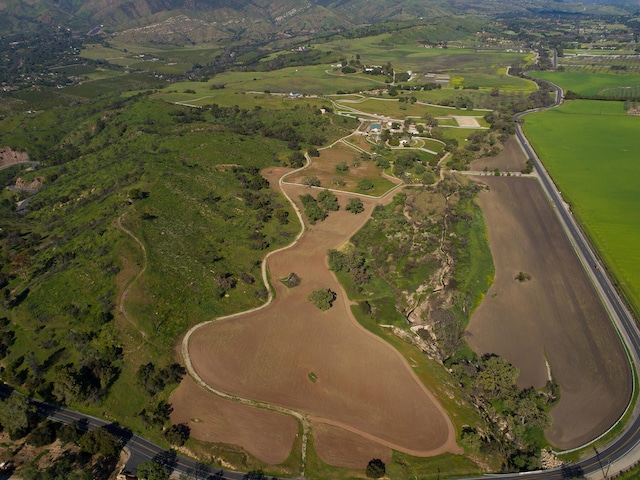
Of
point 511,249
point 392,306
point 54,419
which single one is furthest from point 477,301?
point 54,419

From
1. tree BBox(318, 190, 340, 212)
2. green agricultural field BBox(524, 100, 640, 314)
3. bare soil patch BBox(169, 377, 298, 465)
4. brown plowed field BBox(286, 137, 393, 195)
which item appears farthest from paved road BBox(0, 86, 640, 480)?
brown plowed field BBox(286, 137, 393, 195)

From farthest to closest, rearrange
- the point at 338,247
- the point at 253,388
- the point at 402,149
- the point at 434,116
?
the point at 434,116 → the point at 402,149 → the point at 338,247 → the point at 253,388

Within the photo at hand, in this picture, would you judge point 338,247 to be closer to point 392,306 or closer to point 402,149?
point 392,306

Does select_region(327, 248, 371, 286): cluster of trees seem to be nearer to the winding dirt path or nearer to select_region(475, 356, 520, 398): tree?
select_region(475, 356, 520, 398): tree

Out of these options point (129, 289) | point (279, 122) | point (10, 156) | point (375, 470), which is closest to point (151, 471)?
point (375, 470)

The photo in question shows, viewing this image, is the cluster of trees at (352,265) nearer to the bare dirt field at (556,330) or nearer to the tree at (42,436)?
the bare dirt field at (556,330)
